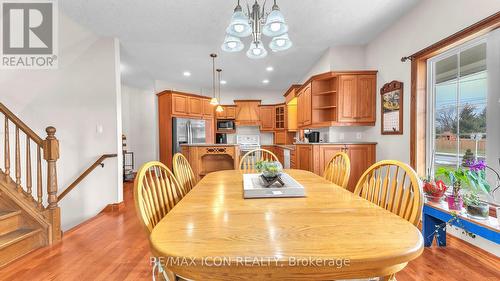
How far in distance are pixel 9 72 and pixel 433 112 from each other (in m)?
5.40

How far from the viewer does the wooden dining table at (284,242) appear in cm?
62

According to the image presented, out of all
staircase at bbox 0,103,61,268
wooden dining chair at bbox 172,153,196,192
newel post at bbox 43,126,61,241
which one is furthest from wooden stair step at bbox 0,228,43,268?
wooden dining chair at bbox 172,153,196,192

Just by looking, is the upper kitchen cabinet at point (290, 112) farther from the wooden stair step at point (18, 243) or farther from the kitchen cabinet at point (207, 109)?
the wooden stair step at point (18, 243)

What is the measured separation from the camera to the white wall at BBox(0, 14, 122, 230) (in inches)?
124

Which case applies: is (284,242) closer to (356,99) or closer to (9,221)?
(9,221)

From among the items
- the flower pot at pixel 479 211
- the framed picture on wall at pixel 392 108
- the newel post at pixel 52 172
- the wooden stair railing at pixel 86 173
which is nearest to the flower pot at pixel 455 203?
the flower pot at pixel 479 211

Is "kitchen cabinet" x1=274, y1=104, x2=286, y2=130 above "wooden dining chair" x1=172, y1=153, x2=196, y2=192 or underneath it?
above

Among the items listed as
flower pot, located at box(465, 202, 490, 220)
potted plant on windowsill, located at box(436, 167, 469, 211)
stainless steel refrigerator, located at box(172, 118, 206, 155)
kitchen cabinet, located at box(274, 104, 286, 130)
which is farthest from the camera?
kitchen cabinet, located at box(274, 104, 286, 130)

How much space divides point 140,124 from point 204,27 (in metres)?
4.22

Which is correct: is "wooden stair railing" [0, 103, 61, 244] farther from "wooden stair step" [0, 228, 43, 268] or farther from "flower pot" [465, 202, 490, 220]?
"flower pot" [465, 202, 490, 220]

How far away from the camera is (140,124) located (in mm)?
6309

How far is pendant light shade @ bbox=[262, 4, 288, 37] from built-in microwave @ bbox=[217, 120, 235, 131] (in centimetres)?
506

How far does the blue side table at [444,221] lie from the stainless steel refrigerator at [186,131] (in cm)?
467

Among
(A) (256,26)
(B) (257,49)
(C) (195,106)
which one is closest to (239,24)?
(A) (256,26)
